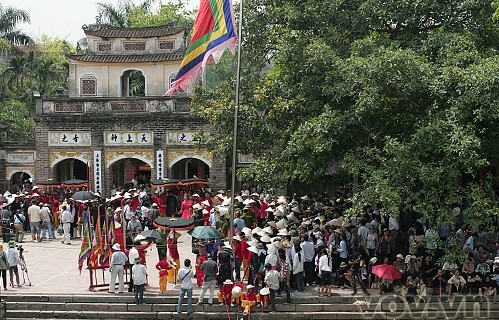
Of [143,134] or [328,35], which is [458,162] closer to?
[328,35]

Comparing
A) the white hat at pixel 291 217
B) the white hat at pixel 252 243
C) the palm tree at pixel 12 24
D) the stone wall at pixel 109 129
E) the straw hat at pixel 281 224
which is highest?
the palm tree at pixel 12 24

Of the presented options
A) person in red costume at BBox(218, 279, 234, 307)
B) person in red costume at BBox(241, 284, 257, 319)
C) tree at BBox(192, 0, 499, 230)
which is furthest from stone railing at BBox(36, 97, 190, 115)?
person in red costume at BBox(241, 284, 257, 319)

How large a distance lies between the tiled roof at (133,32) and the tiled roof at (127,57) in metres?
0.88

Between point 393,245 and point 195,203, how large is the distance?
737cm

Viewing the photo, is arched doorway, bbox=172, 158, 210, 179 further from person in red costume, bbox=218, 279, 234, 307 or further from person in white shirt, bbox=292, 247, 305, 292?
person in red costume, bbox=218, 279, 234, 307

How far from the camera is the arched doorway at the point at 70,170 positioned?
3291cm

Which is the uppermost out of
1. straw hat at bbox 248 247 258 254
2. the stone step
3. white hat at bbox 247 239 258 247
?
white hat at bbox 247 239 258 247

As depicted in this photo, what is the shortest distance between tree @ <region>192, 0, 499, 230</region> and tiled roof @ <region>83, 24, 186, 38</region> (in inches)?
534

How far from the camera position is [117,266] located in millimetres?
16719

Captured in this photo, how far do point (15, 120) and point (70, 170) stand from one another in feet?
26.9

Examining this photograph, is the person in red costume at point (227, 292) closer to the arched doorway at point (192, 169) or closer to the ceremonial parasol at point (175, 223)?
the ceremonial parasol at point (175, 223)

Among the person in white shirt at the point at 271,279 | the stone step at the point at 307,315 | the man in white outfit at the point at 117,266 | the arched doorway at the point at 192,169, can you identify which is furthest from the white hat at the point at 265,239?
the arched doorway at the point at 192,169

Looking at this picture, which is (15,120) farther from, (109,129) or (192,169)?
(192,169)

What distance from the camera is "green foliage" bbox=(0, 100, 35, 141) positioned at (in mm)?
40641
